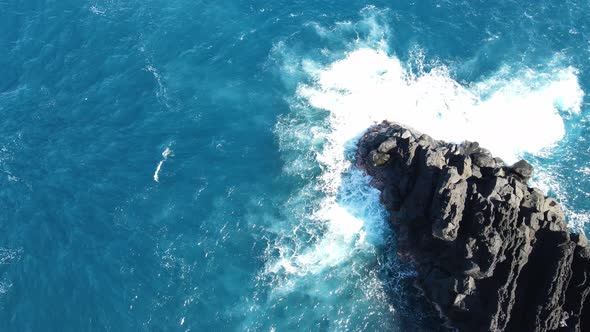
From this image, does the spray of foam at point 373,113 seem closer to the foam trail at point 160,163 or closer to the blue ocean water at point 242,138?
the blue ocean water at point 242,138

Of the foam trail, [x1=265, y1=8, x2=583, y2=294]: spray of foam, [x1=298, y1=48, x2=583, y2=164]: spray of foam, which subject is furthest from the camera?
[x1=298, y1=48, x2=583, y2=164]: spray of foam

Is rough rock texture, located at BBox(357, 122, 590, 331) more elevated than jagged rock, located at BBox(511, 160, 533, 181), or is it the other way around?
jagged rock, located at BBox(511, 160, 533, 181)

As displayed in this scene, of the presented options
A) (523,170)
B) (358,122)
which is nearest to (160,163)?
(358,122)

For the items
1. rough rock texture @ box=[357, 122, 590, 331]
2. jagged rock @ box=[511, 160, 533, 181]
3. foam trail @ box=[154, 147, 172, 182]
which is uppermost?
jagged rock @ box=[511, 160, 533, 181]

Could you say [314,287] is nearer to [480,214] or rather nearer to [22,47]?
[480,214]

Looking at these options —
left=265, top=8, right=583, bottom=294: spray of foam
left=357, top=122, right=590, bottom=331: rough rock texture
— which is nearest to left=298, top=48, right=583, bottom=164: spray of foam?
left=265, top=8, right=583, bottom=294: spray of foam

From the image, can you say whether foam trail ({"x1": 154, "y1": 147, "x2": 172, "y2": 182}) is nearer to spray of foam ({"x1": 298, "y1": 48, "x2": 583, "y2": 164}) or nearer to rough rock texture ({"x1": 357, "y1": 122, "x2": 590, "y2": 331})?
spray of foam ({"x1": 298, "y1": 48, "x2": 583, "y2": 164})

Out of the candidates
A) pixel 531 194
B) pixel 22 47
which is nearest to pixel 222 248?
pixel 531 194

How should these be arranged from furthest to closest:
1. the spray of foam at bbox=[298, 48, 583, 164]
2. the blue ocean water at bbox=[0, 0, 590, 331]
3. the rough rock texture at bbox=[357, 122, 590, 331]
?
the spray of foam at bbox=[298, 48, 583, 164] < the blue ocean water at bbox=[0, 0, 590, 331] < the rough rock texture at bbox=[357, 122, 590, 331]
